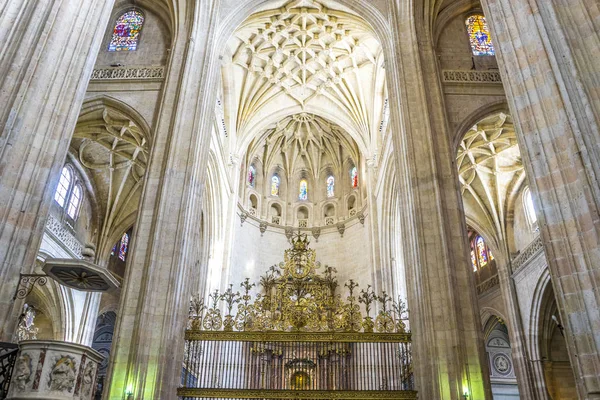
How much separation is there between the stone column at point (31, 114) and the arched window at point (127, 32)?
7575 mm

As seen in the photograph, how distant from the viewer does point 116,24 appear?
1762cm

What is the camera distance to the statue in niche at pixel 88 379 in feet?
23.0

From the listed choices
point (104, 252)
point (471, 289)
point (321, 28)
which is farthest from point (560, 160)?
point (104, 252)

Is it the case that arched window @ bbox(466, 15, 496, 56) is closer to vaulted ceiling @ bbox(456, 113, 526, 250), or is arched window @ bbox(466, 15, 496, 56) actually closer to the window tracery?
vaulted ceiling @ bbox(456, 113, 526, 250)

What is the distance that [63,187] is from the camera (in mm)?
19172

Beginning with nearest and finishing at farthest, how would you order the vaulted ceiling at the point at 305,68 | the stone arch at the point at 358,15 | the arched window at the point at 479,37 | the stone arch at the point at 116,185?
the arched window at the point at 479,37 → the stone arch at the point at 358,15 → the stone arch at the point at 116,185 → the vaulted ceiling at the point at 305,68

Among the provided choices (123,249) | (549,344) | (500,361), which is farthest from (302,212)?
(549,344)

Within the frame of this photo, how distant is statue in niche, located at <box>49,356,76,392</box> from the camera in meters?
6.57

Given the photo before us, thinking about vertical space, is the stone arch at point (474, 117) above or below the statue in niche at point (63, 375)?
above

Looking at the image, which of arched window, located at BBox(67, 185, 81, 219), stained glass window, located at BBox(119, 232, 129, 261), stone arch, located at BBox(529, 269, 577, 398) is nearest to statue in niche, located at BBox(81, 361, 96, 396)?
arched window, located at BBox(67, 185, 81, 219)

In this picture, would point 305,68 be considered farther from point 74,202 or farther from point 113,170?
point 74,202

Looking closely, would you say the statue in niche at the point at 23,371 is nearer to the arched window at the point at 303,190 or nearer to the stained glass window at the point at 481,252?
the stained glass window at the point at 481,252

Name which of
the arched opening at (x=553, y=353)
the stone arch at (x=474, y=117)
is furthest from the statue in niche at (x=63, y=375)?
the arched opening at (x=553, y=353)

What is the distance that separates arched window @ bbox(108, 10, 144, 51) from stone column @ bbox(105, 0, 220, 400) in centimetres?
194
